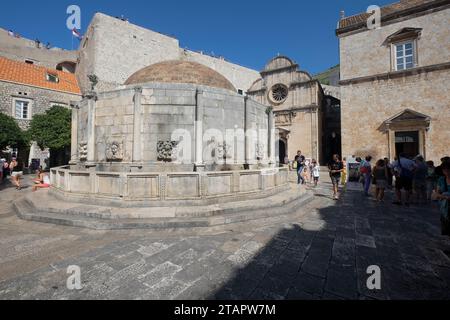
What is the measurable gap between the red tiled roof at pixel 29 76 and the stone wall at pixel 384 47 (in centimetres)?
3144

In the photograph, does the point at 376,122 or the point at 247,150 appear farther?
the point at 376,122

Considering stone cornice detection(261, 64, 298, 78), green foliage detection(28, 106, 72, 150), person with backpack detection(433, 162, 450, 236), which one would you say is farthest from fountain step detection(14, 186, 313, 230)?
stone cornice detection(261, 64, 298, 78)

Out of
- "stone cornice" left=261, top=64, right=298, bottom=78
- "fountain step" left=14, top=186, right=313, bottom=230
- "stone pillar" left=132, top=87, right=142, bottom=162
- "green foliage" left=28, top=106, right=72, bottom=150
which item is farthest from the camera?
"stone cornice" left=261, top=64, right=298, bottom=78

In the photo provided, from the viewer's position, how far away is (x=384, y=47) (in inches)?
→ 696

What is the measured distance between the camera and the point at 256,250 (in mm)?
3848

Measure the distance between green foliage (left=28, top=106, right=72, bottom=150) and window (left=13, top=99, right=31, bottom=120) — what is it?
3.81 m

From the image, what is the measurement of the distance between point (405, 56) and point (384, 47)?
5.67 ft

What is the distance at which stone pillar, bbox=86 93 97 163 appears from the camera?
8.26m

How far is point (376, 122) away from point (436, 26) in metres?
7.74

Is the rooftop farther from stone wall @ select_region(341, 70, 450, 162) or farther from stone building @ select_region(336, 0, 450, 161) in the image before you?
stone wall @ select_region(341, 70, 450, 162)
